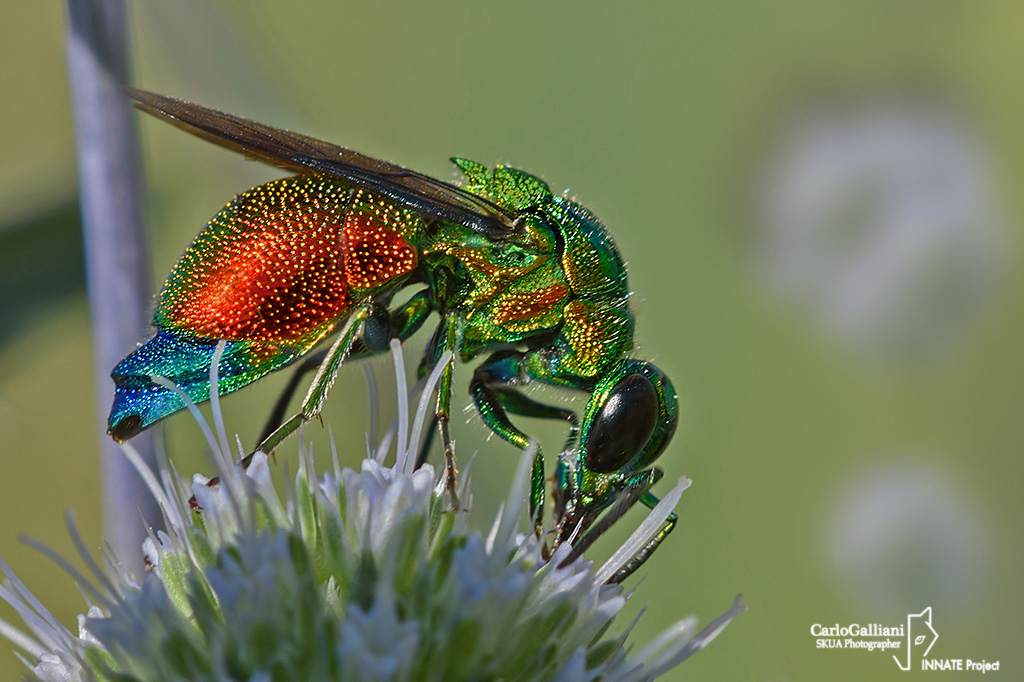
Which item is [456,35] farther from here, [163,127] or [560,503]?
[560,503]

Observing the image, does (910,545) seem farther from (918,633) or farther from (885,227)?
(885,227)

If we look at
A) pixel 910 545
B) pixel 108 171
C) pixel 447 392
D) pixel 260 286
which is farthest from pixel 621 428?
pixel 910 545

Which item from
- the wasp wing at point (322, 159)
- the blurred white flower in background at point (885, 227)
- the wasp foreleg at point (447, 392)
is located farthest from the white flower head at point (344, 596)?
the blurred white flower in background at point (885, 227)

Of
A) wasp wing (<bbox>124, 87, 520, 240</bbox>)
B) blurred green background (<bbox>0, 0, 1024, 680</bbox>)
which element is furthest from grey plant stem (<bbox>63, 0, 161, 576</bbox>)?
blurred green background (<bbox>0, 0, 1024, 680</bbox>)

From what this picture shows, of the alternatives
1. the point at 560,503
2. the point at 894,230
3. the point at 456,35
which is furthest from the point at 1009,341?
the point at 560,503

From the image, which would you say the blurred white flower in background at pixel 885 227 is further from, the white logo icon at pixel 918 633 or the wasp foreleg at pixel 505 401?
the wasp foreleg at pixel 505 401

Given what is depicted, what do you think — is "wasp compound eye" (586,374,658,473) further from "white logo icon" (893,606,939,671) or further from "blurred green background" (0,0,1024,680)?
"white logo icon" (893,606,939,671)
